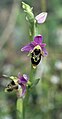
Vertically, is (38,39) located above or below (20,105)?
above

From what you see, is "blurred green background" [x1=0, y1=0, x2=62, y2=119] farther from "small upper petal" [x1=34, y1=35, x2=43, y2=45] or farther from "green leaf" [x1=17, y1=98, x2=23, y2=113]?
"small upper petal" [x1=34, y1=35, x2=43, y2=45]

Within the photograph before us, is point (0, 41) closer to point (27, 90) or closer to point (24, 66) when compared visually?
point (24, 66)

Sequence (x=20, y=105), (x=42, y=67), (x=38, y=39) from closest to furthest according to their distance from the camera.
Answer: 1. (x=38, y=39)
2. (x=20, y=105)
3. (x=42, y=67)

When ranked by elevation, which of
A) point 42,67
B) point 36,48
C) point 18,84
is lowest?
point 42,67

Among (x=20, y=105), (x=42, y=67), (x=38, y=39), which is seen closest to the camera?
(x=38, y=39)

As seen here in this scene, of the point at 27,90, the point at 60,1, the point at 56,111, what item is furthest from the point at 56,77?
the point at 60,1

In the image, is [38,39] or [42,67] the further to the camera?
[42,67]

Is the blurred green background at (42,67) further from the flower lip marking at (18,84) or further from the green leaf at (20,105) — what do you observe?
the flower lip marking at (18,84)

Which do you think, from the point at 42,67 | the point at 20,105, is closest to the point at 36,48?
the point at 20,105

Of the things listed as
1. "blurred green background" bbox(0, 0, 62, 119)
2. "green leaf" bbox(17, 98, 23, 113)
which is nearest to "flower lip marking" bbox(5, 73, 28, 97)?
"green leaf" bbox(17, 98, 23, 113)

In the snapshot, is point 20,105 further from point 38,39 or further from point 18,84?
point 38,39
